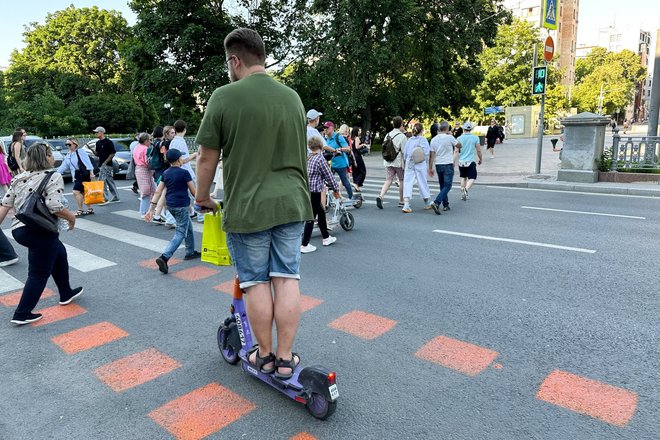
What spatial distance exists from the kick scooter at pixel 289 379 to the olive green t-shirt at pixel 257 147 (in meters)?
0.73

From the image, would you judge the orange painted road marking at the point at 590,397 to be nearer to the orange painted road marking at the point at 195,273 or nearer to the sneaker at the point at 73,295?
the orange painted road marking at the point at 195,273

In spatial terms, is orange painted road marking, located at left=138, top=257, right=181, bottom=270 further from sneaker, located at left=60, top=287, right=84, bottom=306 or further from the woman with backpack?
the woman with backpack

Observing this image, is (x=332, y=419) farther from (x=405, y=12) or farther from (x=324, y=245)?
(x=405, y=12)

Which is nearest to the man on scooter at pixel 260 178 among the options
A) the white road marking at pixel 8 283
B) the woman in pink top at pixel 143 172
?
the white road marking at pixel 8 283

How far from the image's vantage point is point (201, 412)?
2928 mm

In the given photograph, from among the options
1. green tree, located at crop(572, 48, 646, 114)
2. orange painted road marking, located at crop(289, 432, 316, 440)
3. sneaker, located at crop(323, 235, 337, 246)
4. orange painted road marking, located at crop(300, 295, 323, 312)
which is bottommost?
orange painted road marking, located at crop(289, 432, 316, 440)

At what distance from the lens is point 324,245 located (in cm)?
722

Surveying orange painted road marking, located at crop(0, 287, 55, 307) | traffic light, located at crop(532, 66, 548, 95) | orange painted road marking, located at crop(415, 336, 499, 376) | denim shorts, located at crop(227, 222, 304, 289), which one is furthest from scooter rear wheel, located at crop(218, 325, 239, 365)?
traffic light, located at crop(532, 66, 548, 95)

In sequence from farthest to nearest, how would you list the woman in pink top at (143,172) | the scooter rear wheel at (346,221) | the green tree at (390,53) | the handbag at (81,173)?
the green tree at (390,53) < the handbag at (81,173) < the woman in pink top at (143,172) < the scooter rear wheel at (346,221)

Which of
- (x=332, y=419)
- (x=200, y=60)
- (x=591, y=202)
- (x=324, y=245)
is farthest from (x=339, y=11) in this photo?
(x=332, y=419)

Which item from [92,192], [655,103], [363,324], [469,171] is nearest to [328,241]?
[363,324]

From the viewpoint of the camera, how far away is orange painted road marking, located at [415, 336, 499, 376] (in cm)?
340

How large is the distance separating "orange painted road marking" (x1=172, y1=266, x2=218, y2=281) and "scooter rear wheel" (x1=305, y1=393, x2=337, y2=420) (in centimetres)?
324

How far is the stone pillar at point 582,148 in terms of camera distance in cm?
1312
